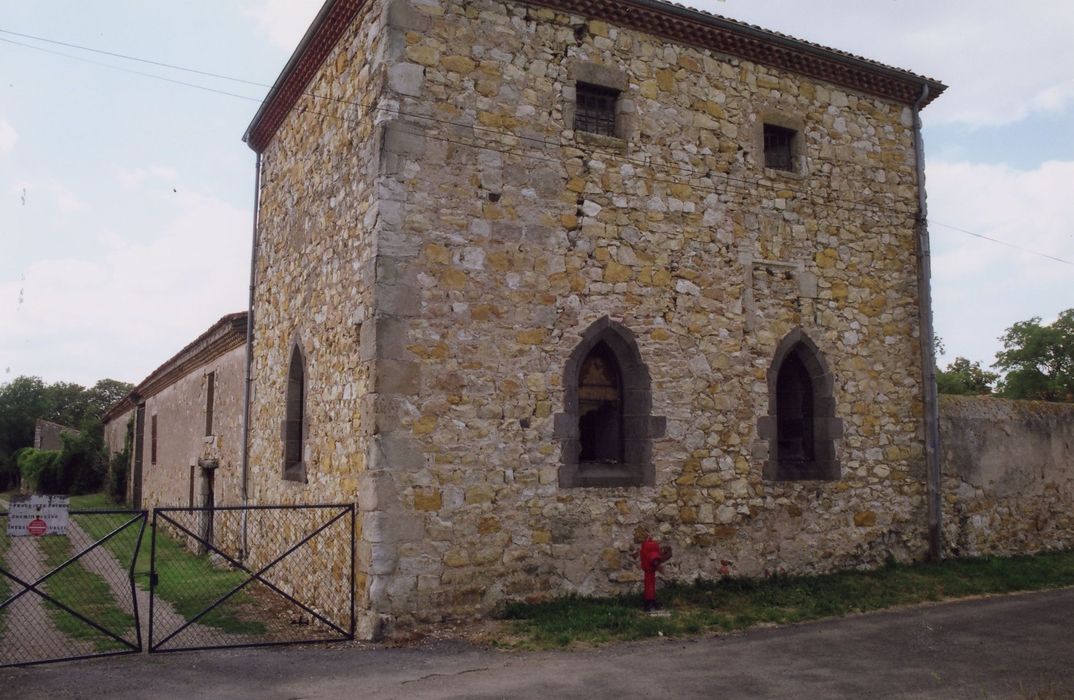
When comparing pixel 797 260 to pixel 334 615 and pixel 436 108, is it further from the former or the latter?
pixel 334 615

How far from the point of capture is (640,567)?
30.4 feet

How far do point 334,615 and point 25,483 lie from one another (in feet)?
107

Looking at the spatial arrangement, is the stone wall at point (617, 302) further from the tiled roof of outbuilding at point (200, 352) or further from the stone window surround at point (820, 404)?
the tiled roof of outbuilding at point (200, 352)

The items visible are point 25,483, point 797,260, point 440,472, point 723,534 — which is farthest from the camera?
point 25,483

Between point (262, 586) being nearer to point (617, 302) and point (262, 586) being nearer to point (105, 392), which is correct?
point (617, 302)

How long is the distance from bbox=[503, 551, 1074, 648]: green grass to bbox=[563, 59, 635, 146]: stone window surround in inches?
195

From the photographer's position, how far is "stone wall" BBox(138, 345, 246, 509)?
1400 centimetres

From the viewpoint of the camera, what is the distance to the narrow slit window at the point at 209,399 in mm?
15637

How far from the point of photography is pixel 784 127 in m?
10.9

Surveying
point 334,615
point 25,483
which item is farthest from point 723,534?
point 25,483

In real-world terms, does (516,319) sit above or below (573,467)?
above

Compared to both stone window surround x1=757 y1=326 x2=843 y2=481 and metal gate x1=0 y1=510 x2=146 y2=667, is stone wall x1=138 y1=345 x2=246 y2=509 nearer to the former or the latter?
metal gate x1=0 y1=510 x2=146 y2=667

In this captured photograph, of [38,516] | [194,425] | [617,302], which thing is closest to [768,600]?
[617,302]

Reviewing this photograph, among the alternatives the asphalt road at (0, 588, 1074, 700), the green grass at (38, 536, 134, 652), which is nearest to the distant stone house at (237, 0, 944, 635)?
the asphalt road at (0, 588, 1074, 700)
